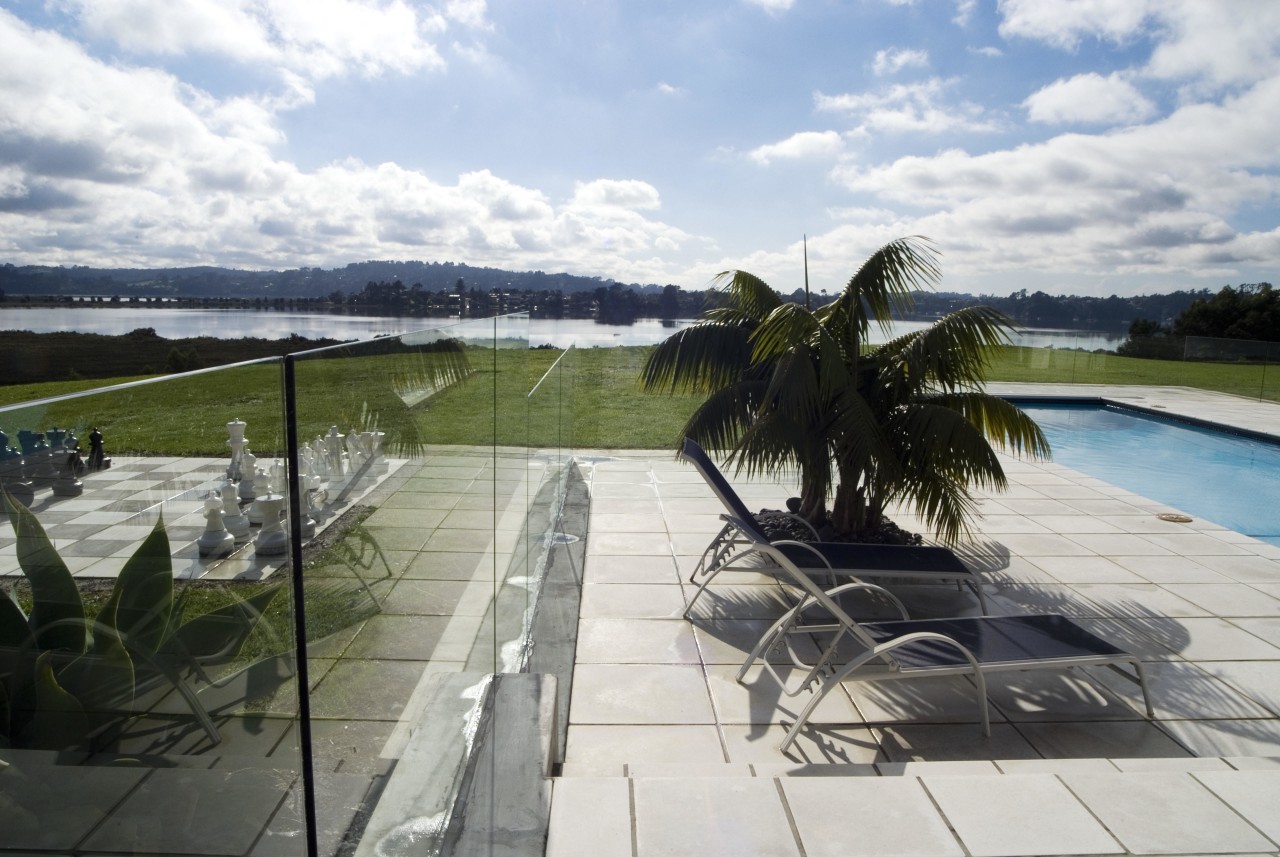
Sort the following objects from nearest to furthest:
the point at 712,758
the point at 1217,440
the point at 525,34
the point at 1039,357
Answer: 1. the point at 712,758
2. the point at 525,34
3. the point at 1217,440
4. the point at 1039,357

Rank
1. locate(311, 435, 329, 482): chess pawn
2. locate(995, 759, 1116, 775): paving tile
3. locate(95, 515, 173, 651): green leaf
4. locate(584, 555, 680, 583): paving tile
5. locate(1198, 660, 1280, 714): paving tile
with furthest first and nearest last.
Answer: locate(584, 555, 680, 583): paving tile, locate(1198, 660, 1280, 714): paving tile, locate(995, 759, 1116, 775): paving tile, locate(311, 435, 329, 482): chess pawn, locate(95, 515, 173, 651): green leaf

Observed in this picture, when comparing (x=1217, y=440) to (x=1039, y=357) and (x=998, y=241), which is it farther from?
(x=998, y=241)

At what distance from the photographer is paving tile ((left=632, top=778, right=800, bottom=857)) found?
261 cm

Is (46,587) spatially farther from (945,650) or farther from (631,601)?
(631,601)

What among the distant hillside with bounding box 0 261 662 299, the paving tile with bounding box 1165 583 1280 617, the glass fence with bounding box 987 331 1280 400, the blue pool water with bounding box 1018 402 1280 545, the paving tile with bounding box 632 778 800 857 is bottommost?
the blue pool water with bounding box 1018 402 1280 545

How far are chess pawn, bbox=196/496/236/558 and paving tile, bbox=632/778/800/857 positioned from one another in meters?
1.94

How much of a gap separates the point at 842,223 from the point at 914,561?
13305mm

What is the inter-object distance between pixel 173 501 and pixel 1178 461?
15.1m

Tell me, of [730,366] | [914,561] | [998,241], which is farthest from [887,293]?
[998,241]

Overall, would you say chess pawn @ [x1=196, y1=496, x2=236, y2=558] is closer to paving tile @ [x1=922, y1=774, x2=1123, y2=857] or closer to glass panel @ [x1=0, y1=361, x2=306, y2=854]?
glass panel @ [x1=0, y1=361, x2=306, y2=854]

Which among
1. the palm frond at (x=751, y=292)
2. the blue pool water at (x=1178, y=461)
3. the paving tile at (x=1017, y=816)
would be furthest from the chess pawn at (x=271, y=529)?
the blue pool water at (x=1178, y=461)

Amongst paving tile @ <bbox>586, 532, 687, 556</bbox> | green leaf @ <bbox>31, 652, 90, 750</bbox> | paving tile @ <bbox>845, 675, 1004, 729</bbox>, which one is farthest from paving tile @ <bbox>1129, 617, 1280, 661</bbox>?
green leaf @ <bbox>31, 652, 90, 750</bbox>

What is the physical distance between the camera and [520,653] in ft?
12.3

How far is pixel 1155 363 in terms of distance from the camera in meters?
21.9
